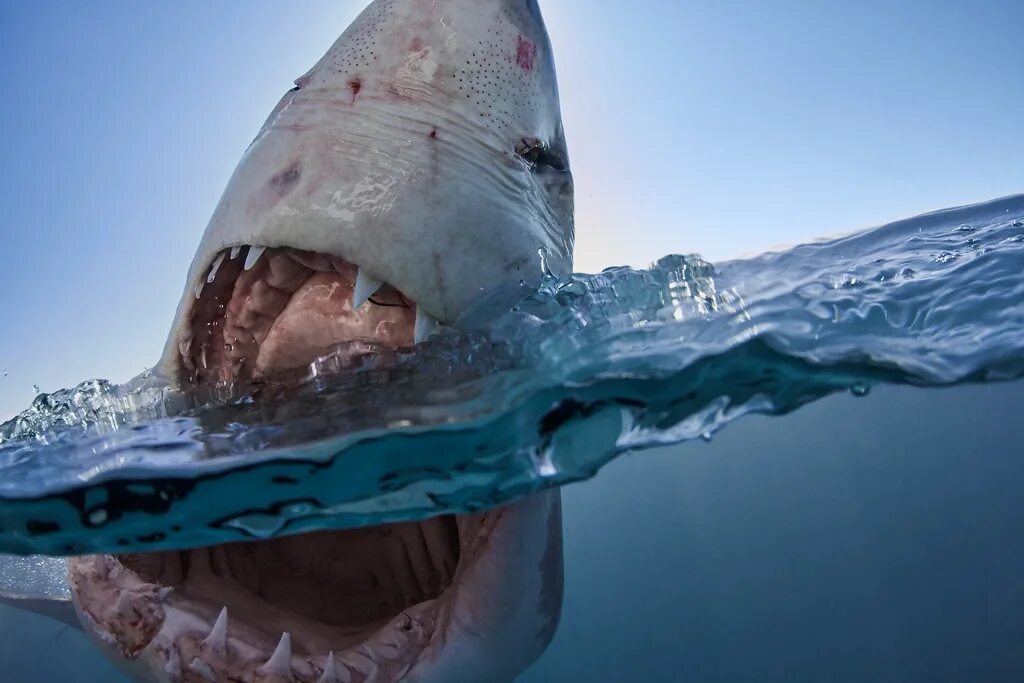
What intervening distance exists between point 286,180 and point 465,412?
751mm

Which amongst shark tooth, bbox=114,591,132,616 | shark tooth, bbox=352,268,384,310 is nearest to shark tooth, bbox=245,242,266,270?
shark tooth, bbox=352,268,384,310

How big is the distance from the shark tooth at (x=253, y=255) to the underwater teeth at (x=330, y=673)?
3.41 feet

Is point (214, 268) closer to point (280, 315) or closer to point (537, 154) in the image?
point (280, 315)

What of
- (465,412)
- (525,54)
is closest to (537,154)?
(525,54)

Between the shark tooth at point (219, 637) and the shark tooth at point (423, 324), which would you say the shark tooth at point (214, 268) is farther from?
the shark tooth at point (219, 637)

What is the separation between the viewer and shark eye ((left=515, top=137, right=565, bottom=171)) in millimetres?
1917

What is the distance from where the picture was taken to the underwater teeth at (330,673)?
1501 mm

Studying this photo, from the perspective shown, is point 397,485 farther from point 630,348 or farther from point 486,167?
point 486,167

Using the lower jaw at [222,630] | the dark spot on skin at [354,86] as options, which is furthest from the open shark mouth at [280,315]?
the lower jaw at [222,630]

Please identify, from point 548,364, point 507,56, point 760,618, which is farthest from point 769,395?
point 760,618

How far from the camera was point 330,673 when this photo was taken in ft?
4.96

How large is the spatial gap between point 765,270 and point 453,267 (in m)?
2.06

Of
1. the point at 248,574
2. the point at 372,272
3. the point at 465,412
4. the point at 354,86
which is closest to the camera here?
the point at 372,272

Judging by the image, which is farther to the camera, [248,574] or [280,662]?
[248,574]
